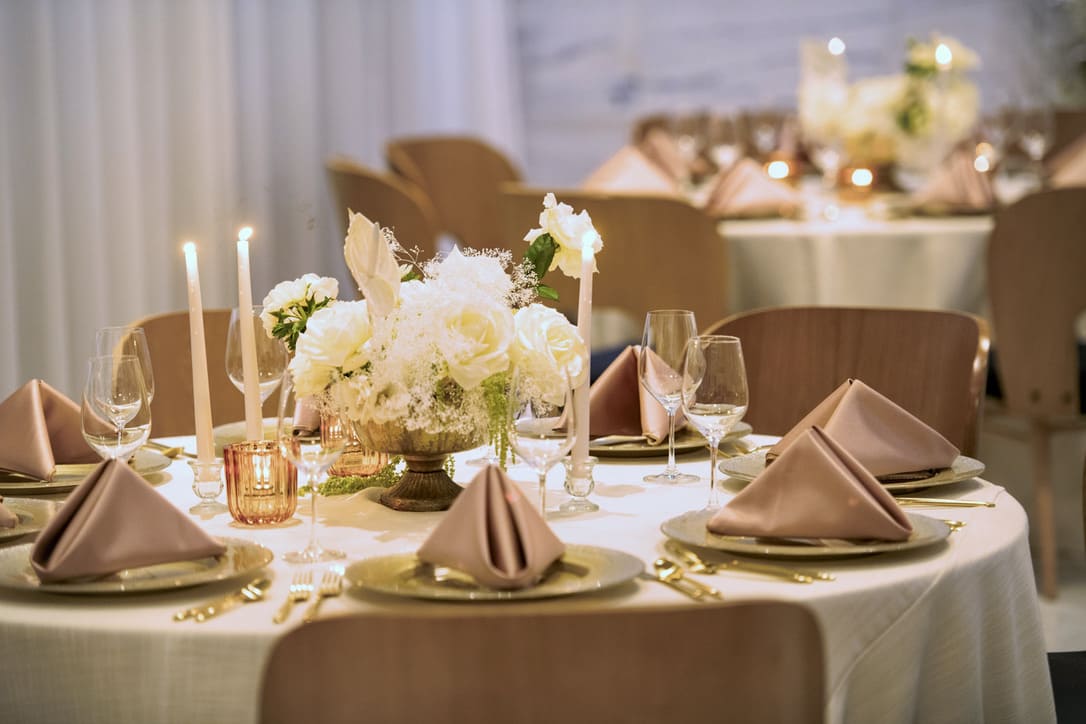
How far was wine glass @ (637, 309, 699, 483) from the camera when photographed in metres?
1.69

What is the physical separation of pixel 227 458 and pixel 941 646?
0.78 m

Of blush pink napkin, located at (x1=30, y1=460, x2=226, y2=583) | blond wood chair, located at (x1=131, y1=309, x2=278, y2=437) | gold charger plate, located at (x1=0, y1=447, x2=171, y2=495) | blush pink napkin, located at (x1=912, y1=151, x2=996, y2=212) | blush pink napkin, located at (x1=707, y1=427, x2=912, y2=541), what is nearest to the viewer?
blush pink napkin, located at (x1=30, y1=460, x2=226, y2=583)

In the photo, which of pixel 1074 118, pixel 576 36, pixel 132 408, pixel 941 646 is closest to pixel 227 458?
pixel 132 408

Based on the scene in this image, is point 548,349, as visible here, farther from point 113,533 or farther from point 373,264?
point 113,533

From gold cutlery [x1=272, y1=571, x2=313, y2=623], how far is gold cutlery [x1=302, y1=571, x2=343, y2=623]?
11 mm

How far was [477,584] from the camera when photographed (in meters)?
1.24

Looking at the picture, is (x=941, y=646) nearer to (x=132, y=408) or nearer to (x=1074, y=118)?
(x=132, y=408)

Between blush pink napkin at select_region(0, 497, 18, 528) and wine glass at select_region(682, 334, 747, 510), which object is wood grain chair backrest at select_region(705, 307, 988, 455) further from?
blush pink napkin at select_region(0, 497, 18, 528)

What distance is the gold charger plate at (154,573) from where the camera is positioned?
124cm

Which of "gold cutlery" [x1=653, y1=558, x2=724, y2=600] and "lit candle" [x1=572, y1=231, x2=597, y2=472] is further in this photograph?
"lit candle" [x1=572, y1=231, x2=597, y2=472]

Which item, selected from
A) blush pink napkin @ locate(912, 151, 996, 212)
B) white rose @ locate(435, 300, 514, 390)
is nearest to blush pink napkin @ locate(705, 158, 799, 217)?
blush pink napkin @ locate(912, 151, 996, 212)

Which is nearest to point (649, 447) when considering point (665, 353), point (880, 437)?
point (665, 353)

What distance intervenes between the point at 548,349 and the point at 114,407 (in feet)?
1.64

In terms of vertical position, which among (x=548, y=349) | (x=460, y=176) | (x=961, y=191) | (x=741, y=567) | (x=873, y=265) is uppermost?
(x=460, y=176)
